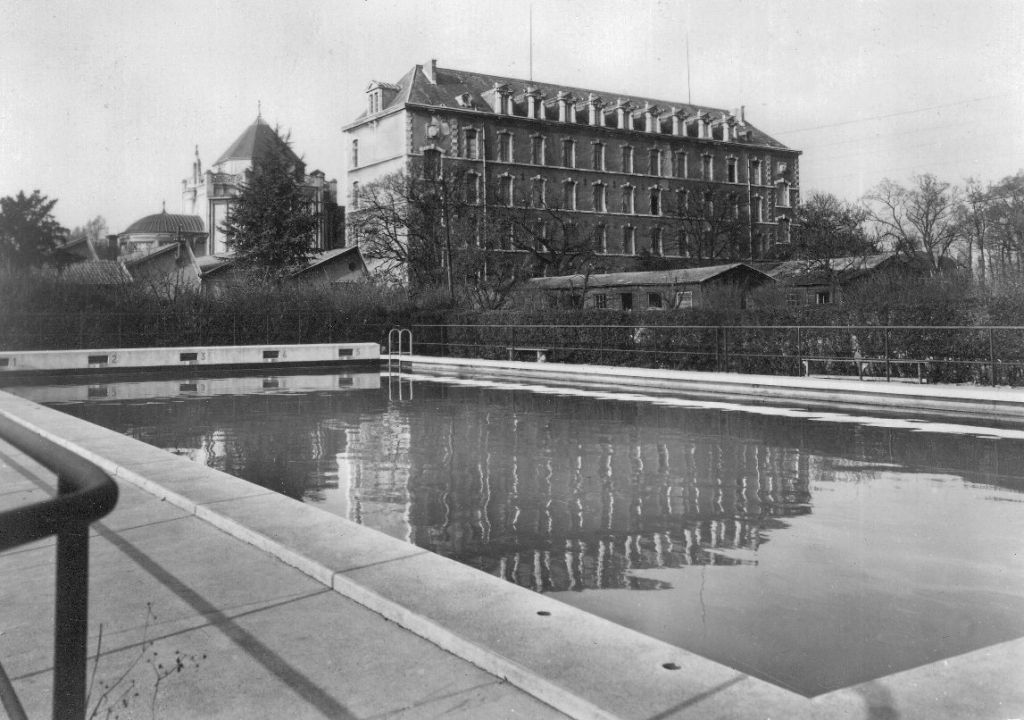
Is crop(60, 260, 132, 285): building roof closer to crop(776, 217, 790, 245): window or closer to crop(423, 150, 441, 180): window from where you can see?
crop(423, 150, 441, 180): window

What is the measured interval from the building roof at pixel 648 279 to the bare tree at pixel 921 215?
780cm

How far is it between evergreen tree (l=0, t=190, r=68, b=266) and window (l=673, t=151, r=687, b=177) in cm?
5837

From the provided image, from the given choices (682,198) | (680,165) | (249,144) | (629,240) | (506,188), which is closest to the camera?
(506,188)

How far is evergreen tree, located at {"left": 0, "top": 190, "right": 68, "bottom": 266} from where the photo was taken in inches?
840

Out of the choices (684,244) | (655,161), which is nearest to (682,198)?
(655,161)

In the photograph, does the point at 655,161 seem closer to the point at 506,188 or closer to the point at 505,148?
the point at 505,148

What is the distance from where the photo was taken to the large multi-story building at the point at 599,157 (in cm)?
6450

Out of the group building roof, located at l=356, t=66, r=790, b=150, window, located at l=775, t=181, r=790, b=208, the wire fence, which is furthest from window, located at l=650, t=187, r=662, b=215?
the wire fence

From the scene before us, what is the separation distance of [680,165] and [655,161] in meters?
2.81

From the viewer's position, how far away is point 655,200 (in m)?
76.4

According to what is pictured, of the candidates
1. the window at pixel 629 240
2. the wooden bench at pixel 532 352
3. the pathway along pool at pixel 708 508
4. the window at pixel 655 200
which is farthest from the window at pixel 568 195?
the pathway along pool at pixel 708 508

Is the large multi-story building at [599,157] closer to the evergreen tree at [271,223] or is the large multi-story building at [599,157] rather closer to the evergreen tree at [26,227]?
the evergreen tree at [271,223]

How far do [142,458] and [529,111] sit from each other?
6403cm

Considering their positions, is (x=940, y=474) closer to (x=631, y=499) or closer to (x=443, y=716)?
(x=631, y=499)
